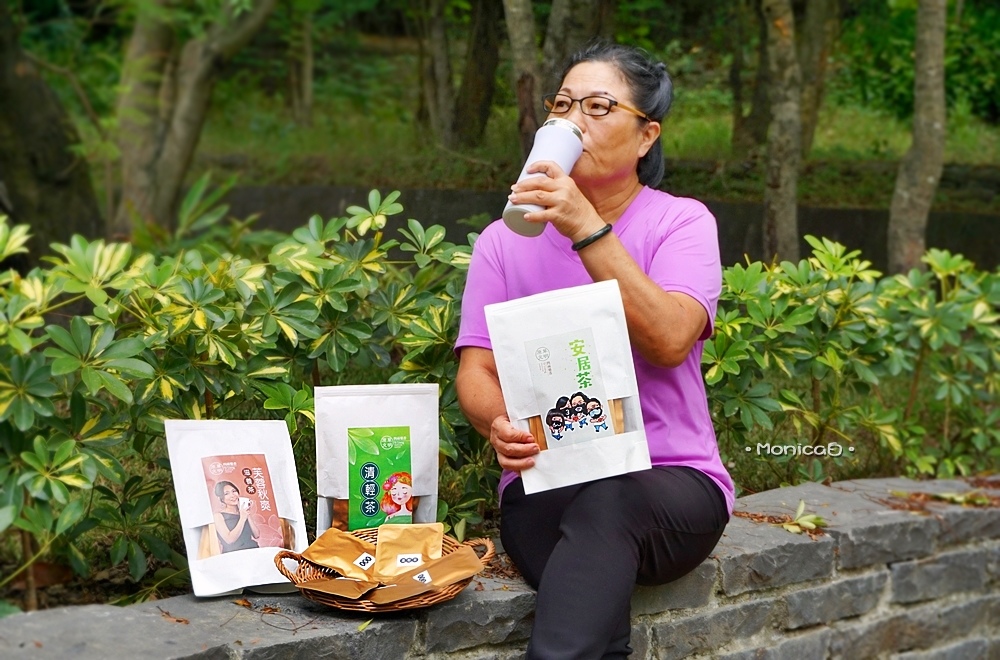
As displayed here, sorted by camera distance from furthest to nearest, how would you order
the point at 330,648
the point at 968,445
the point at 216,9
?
1. the point at 216,9
2. the point at 968,445
3. the point at 330,648

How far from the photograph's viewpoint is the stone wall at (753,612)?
2.21 metres

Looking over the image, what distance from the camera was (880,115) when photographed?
322 inches

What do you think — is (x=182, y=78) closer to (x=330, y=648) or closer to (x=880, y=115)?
(x=880, y=115)

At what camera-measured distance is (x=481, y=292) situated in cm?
269

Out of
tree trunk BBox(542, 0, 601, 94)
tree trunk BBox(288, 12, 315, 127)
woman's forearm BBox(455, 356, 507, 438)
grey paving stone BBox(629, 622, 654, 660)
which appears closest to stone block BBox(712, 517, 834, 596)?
grey paving stone BBox(629, 622, 654, 660)

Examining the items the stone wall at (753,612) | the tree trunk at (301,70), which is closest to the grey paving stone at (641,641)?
the stone wall at (753,612)

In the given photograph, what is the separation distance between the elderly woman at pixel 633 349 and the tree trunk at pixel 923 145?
8.77ft

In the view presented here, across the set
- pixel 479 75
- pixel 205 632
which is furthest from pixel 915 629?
pixel 479 75

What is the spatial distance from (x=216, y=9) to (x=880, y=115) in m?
4.62

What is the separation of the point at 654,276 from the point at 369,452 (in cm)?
76

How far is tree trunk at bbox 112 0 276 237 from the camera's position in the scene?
7.87m

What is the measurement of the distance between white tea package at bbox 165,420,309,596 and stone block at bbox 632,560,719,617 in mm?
825

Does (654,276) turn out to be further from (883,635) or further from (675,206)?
(883,635)

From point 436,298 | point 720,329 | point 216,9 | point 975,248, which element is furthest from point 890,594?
point 216,9
